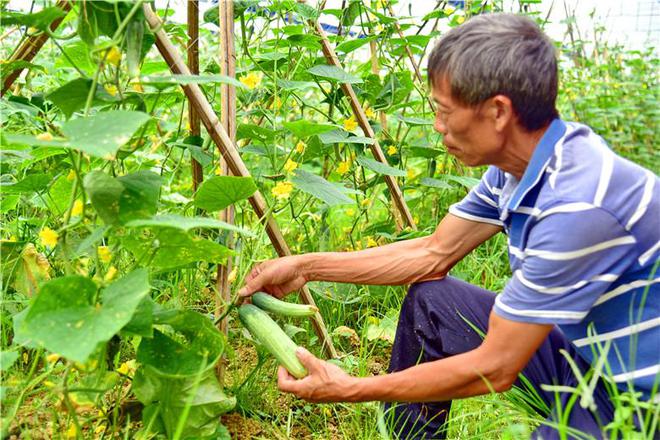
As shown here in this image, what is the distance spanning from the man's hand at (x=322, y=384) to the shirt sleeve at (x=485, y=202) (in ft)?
2.14

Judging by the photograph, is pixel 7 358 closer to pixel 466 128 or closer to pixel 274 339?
pixel 274 339

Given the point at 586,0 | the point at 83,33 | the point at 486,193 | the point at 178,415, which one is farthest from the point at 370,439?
the point at 586,0

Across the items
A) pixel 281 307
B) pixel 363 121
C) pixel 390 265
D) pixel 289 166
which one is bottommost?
pixel 390 265

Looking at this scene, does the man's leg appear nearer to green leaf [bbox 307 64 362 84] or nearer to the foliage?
the foliage

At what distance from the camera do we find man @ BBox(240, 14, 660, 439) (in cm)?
156

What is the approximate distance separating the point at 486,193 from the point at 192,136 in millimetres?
801

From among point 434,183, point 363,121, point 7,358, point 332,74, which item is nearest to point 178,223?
point 7,358

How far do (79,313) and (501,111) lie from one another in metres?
0.95

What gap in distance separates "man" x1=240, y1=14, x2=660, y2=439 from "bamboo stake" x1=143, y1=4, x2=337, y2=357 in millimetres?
447

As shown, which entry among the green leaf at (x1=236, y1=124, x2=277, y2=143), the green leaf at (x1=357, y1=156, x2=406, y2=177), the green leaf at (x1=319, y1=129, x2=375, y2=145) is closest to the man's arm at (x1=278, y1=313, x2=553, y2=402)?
the green leaf at (x1=236, y1=124, x2=277, y2=143)

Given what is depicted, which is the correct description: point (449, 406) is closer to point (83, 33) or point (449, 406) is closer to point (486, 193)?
point (486, 193)

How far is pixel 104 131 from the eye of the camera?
127cm

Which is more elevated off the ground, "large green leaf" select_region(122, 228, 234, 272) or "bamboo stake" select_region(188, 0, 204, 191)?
"bamboo stake" select_region(188, 0, 204, 191)

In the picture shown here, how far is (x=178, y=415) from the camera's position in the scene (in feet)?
5.64
